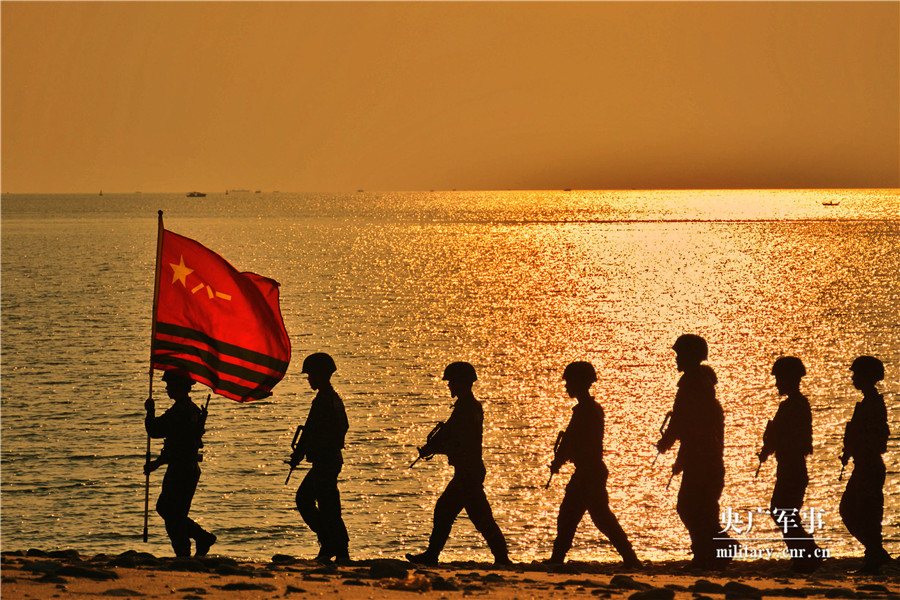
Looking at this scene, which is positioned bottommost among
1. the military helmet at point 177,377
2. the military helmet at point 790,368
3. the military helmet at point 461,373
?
the military helmet at point 177,377

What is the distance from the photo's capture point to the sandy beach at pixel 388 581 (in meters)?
9.16

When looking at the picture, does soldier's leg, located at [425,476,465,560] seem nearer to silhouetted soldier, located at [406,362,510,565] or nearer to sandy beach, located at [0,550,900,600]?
silhouetted soldier, located at [406,362,510,565]

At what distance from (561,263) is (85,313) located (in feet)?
255

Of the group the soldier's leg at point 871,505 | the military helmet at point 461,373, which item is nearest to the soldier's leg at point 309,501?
the military helmet at point 461,373

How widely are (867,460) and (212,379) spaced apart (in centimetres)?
713

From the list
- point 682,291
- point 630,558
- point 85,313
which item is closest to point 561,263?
point 682,291

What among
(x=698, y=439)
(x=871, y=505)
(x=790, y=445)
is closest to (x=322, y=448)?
(x=698, y=439)

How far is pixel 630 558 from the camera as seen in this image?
11.7 m

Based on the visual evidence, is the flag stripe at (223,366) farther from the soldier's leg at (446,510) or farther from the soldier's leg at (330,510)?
the soldier's leg at (446,510)

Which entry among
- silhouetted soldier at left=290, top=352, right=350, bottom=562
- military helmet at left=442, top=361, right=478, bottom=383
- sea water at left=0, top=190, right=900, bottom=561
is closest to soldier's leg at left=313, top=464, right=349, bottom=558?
silhouetted soldier at left=290, top=352, right=350, bottom=562

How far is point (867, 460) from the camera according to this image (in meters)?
11.3

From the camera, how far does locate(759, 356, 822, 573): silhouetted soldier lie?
35.8ft

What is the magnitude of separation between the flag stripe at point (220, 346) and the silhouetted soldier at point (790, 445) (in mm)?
5387

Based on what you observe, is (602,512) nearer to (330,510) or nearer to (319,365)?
(330,510)
